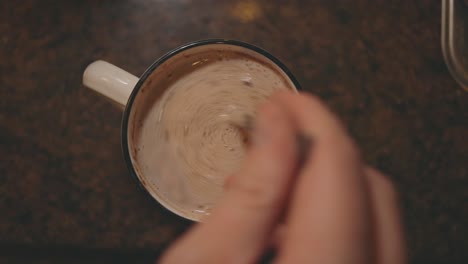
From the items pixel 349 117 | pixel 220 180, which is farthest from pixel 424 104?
pixel 220 180

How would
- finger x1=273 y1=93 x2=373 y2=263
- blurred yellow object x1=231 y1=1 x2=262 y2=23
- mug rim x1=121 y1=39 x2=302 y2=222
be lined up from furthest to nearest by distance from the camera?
1. blurred yellow object x1=231 y1=1 x2=262 y2=23
2. mug rim x1=121 y1=39 x2=302 y2=222
3. finger x1=273 y1=93 x2=373 y2=263

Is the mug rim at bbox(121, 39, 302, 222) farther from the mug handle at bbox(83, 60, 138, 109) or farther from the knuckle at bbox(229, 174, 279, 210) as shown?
the knuckle at bbox(229, 174, 279, 210)

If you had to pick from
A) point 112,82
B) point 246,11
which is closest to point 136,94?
point 112,82

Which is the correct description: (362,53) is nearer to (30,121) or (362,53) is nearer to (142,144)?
(142,144)

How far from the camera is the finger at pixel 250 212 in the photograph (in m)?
0.18

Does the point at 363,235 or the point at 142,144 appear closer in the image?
the point at 363,235

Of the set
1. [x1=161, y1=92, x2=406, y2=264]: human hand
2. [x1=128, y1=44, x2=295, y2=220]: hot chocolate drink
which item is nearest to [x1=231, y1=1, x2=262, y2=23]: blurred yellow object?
[x1=128, y1=44, x2=295, y2=220]: hot chocolate drink

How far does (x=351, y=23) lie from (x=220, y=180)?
268 millimetres

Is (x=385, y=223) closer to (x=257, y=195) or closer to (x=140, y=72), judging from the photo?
(x=257, y=195)

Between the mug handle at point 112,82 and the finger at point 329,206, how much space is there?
23 cm

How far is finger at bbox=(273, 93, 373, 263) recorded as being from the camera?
17cm

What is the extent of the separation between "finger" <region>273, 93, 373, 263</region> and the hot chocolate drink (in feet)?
0.70

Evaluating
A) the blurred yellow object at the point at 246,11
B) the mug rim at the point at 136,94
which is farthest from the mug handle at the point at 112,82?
the blurred yellow object at the point at 246,11

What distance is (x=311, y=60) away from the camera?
0.50 m
